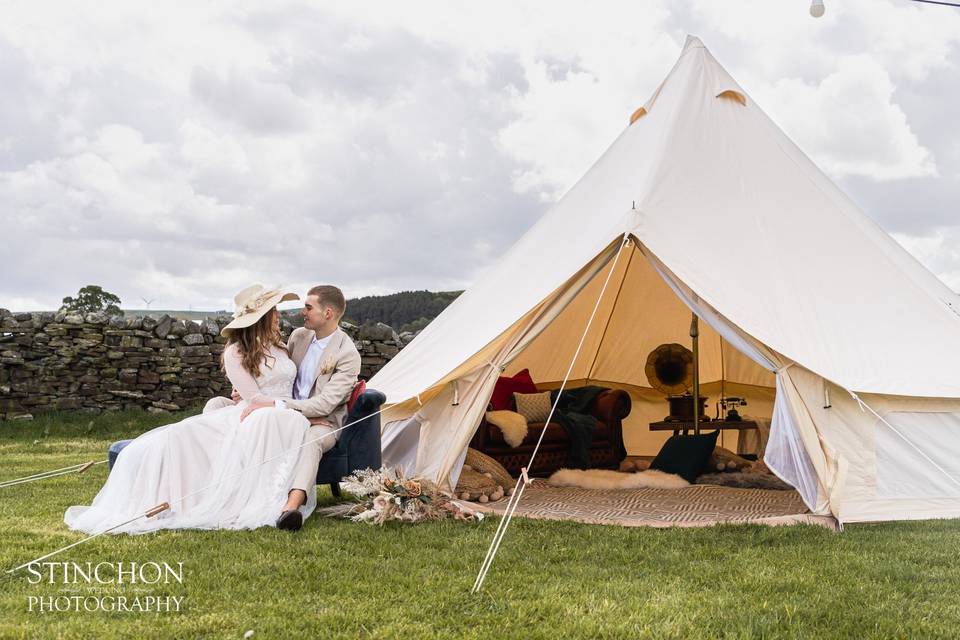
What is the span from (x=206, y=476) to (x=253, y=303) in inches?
32.9

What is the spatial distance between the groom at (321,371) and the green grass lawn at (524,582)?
1.47 ft

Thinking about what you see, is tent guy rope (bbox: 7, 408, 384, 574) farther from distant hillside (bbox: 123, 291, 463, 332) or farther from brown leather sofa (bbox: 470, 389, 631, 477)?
distant hillside (bbox: 123, 291, 463, 332)

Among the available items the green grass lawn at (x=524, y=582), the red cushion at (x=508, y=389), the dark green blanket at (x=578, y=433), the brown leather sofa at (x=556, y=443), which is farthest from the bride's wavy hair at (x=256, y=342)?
the dark green blanket at (x=578, y=433)

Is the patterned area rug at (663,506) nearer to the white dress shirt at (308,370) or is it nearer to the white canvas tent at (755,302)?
the white canvas tent at (755,302)

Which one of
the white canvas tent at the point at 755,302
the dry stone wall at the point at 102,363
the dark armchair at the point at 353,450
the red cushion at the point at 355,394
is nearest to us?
the white canvas tent at the point at 755,302

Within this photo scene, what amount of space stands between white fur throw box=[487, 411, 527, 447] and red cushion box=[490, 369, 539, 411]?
0.46 meters

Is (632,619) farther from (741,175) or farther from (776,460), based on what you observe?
(741,175)

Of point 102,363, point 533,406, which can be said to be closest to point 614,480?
point 533,406

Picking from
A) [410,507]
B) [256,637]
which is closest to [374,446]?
[410,507]

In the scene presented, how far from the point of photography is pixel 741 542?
11.7 ft

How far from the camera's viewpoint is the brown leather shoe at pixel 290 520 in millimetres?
3602

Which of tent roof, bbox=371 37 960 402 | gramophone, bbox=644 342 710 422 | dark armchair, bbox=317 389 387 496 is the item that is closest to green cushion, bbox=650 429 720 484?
gramophone, bbox=644 342 710 422

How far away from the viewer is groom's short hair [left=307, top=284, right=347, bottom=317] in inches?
171

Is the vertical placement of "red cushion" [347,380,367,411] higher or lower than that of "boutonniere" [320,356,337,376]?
lower
